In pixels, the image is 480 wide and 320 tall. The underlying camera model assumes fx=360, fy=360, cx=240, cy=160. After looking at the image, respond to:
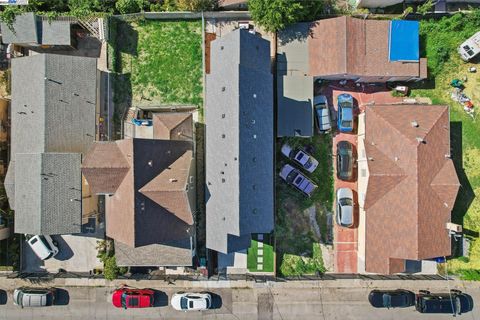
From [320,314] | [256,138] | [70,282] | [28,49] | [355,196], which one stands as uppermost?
[28,49]

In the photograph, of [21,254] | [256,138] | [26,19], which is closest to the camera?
[256,138]

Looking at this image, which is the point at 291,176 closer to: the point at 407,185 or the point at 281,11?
the point at 407,185

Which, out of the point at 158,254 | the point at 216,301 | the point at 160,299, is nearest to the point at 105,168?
the point at 158,254

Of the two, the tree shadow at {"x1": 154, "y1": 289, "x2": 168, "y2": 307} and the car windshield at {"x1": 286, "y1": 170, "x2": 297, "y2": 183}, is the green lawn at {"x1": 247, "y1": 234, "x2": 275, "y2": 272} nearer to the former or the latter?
the car windshield at {"x1": 286, "y1": 170, "x2": 297, "y2": 183}

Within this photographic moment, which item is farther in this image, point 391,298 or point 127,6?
point 391,298

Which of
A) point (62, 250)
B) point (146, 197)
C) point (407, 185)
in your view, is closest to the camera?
point (146, 197)

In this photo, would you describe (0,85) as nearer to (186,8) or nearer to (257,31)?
(186,8)

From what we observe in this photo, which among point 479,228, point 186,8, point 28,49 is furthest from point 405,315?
point 28,49

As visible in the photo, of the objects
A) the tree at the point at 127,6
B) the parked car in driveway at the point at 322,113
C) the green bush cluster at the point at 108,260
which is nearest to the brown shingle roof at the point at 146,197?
the green bush cluster at the point at 108,260
